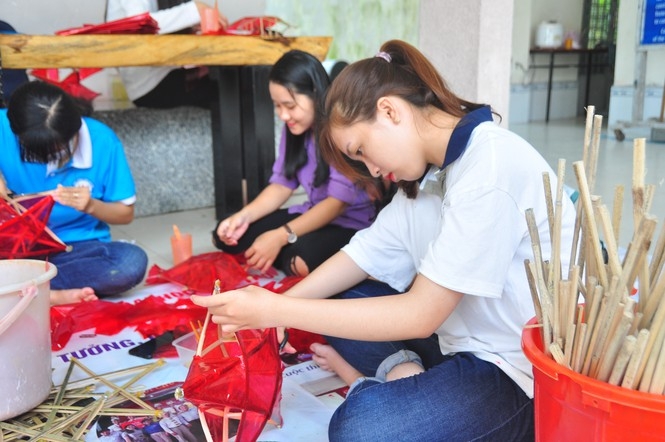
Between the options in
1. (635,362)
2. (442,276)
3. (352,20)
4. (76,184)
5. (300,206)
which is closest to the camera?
(635,362)

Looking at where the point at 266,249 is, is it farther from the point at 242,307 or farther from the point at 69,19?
the point at 69,19

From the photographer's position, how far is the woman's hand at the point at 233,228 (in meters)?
2.04

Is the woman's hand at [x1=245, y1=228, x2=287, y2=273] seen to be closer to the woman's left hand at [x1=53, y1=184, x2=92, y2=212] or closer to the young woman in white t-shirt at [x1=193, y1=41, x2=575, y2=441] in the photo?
the woman's left hand at [x1=53, y1=184, x2=92, y2=212]

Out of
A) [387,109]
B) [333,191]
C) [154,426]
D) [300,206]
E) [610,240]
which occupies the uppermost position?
[387,109]

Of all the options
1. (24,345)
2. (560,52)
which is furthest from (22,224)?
(560,52)

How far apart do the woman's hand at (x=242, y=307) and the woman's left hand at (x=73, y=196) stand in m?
0.89

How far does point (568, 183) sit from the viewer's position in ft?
7.48

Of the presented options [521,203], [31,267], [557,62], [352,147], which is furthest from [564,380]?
[557,62]

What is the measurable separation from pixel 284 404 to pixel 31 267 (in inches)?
21.5

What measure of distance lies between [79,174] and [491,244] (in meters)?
1.30

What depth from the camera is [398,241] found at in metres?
1.20

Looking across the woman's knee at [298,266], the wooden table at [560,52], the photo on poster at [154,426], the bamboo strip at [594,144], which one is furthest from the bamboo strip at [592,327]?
the wooden table at [560,52]

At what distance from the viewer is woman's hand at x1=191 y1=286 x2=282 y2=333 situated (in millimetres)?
930

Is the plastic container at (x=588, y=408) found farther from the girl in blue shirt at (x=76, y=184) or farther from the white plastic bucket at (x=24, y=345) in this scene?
the girl in blue shirt at (x=76, y=184)
